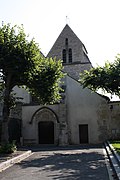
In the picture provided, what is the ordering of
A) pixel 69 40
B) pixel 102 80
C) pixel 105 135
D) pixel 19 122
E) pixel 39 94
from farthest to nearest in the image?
pixel 69 40, pixel 19 122, pixel 105 135, pixel 102 80, pixel 39 94

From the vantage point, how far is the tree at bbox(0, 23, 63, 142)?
16703 mm

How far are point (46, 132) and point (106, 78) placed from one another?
996 centimetres

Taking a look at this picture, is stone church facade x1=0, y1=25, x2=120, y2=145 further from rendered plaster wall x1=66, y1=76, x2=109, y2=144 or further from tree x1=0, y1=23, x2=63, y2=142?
tree x1=0, y1=23, x2=63, y2=142

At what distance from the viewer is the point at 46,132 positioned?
2908cm

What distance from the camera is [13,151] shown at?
52.2ft

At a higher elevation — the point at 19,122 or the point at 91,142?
the point at 19,122

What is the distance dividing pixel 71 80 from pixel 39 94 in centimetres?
1237

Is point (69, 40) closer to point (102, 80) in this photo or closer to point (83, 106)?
point (83, 106)

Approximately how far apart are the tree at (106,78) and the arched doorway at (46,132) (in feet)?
23.0

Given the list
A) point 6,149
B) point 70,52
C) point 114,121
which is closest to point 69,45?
point 70,52

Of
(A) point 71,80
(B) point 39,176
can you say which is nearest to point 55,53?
(A) point 71,80

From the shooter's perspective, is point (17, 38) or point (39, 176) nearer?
point (39, 176)

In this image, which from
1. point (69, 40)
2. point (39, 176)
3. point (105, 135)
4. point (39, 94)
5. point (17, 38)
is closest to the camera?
point (39, 176)

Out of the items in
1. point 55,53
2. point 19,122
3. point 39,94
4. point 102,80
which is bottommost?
point 19,122
